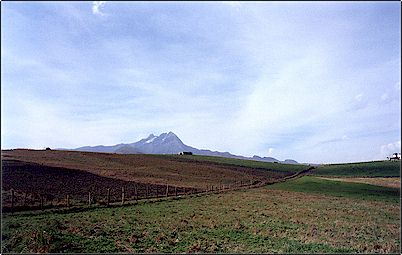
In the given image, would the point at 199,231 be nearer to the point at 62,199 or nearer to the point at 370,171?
the point at 62,199

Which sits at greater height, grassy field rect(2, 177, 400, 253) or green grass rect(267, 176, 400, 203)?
grassy field rect(2, 177, 400, 253)

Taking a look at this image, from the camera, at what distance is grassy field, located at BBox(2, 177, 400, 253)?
63.6 ft

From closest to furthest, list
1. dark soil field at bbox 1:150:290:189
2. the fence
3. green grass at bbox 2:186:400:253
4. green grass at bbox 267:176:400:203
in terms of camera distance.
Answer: green grass at bbox 2:186:400:253
the fence
green grass at bbox 267:176:400:203
dark soil field at bbox 1:150:290:189

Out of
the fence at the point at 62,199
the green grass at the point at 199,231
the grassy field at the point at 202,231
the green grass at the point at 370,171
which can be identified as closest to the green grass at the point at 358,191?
the green grass at the point at 199,231

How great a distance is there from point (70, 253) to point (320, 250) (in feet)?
49.6

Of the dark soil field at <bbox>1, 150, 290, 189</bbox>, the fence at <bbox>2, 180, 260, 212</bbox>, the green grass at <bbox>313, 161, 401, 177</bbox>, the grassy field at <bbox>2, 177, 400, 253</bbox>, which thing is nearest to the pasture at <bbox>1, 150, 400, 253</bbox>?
the grassy field at <bbox>2, 177, 400, 253</bbox>

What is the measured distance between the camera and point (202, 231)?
24.3m

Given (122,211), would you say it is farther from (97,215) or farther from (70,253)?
(70,253)

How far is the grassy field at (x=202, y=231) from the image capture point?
63.6 feet

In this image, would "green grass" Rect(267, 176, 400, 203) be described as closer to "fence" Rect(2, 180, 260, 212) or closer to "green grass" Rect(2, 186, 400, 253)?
"green grass" Rect(2, 186, 400, 253)

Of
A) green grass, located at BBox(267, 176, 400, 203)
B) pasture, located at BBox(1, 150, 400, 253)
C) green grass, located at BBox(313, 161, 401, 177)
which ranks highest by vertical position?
green grass, located at BBox(313, 161, 401, 177)

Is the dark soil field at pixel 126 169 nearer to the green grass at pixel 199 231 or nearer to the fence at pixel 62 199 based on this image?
the fence at pixel 62 199

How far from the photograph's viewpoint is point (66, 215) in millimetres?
30328

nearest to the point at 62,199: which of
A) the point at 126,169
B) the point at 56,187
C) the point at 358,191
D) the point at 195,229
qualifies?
the point at 56,187
